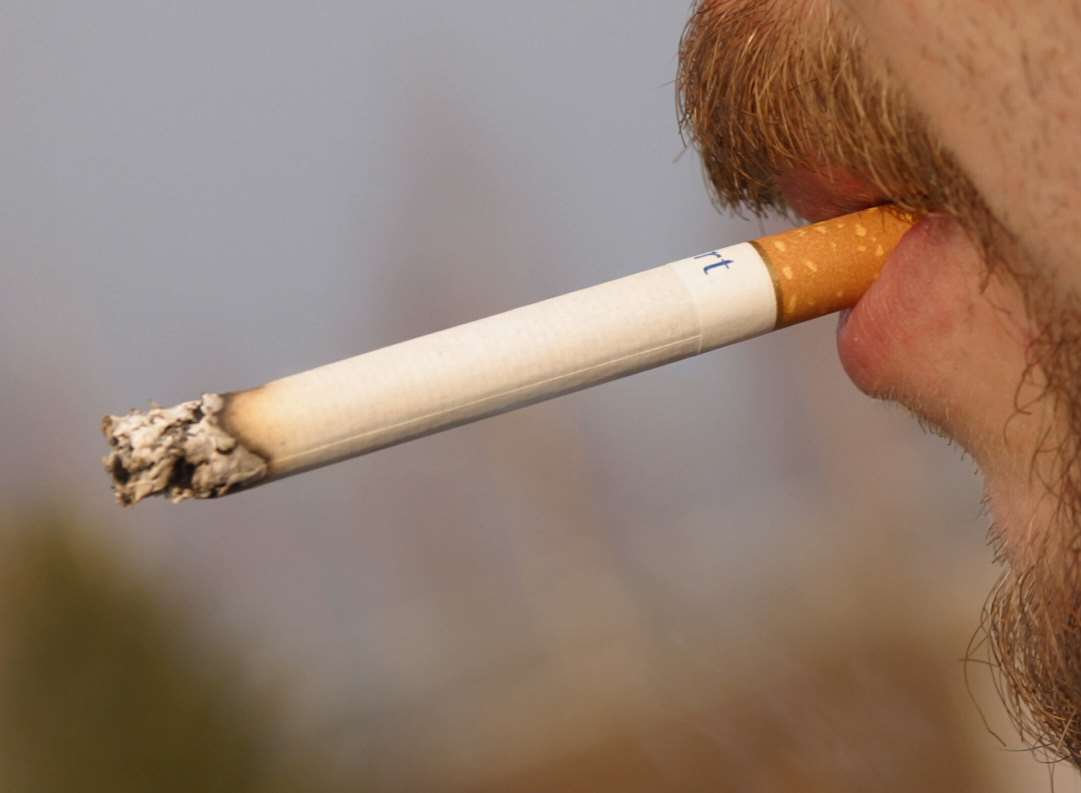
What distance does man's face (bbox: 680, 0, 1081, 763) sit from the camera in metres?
0.26

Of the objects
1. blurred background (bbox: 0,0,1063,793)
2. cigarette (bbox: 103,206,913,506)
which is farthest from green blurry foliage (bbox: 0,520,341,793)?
cigarette (bbox: 103,206,913,506)

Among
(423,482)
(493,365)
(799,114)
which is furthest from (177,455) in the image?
(423,482)

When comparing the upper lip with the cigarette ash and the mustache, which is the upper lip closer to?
the mustache

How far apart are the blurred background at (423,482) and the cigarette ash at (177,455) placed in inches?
17.9

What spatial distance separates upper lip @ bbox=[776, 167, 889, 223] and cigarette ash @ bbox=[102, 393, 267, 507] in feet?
0.63

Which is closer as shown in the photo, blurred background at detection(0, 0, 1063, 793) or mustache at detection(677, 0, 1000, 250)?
mustache at detection(677, 0, 1000, 250)

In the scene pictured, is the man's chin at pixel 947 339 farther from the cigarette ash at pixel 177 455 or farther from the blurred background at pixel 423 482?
the blurred background at pixel 423 482

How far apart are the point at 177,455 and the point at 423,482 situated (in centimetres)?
51

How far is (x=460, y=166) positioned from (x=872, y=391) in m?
0.43

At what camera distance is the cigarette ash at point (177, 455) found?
249 millimetres

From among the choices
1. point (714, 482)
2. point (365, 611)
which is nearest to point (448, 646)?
point (365, 611)

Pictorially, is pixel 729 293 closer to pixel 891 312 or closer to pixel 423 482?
pixel 891 312

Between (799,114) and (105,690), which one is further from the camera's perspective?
(105,690)

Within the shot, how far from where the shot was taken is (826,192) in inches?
13.4
